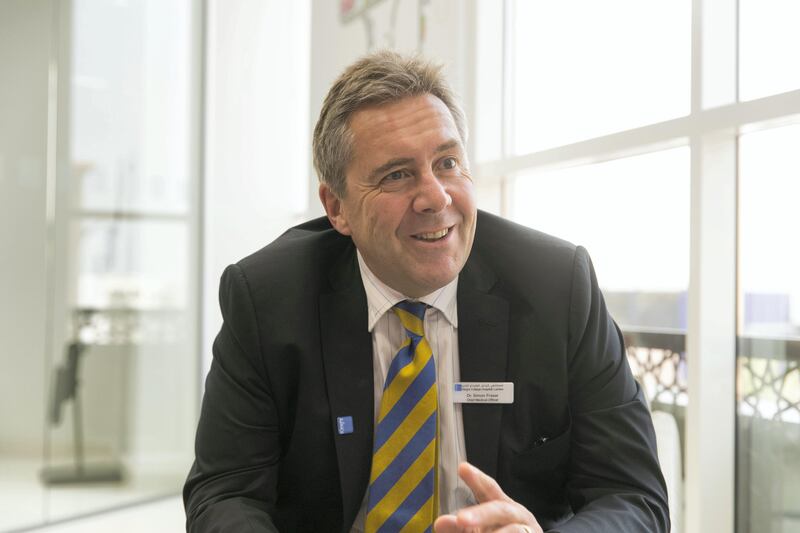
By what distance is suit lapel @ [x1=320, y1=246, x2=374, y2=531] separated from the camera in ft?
4.58

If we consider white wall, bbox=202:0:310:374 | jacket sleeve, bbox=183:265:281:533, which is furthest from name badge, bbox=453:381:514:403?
white wall, bbox=202:0:310:374

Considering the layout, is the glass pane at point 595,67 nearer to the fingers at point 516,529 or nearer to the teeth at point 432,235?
the teeth at point 432,235

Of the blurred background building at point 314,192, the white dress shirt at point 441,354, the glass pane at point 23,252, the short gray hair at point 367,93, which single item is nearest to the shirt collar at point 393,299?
the white dress shirt at point 441,354

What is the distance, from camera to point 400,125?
1.41 m

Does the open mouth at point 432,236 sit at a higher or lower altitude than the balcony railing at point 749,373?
higher

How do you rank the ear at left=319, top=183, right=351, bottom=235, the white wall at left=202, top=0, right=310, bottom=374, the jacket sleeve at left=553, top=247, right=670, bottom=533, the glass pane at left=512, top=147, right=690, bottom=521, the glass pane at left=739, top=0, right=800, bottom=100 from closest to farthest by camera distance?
the jacket sleeve at left=553, top=247, right=670, bottom=533 → the ear at left=319, top=183, right=351, bottom=235 → the glass pane at left=739, top=0, right=800, bottom=100 → the glass pane at left=512, top=147, right=690, bottom=521 → the white wall at left=202, top=0, right=310, bottom=374

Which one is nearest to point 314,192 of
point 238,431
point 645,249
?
point 645,249

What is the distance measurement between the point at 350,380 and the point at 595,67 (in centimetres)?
197

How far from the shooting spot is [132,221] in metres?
3.99

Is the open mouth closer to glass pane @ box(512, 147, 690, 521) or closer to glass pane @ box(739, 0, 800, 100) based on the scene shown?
glass pane @ box(512, 147, 690, 521)

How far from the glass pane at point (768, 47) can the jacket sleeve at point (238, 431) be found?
1.71m

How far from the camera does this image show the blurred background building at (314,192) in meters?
2.18

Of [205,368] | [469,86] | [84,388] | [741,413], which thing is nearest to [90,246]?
[84,388]

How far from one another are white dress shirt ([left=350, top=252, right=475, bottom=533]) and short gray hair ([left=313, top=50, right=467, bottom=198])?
27 cm
